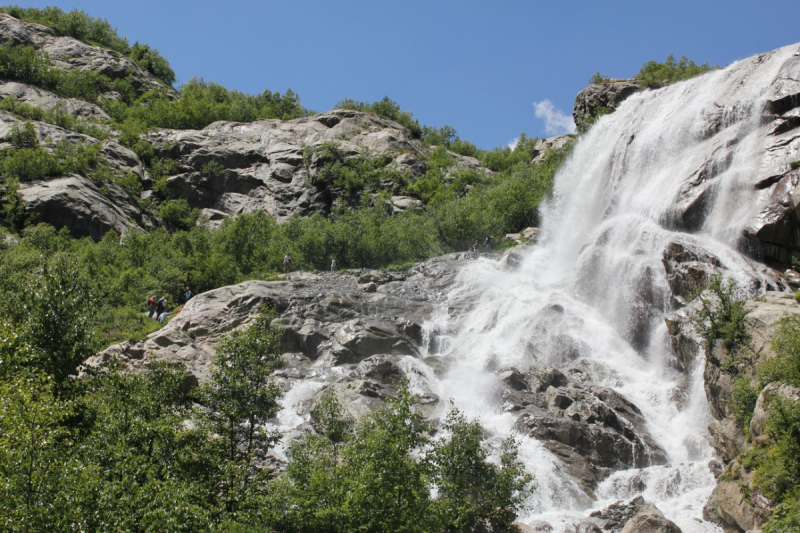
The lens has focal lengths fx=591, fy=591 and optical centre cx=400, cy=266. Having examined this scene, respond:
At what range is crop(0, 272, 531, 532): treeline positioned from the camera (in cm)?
1279

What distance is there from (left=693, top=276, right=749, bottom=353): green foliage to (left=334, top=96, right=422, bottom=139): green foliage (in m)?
80.3

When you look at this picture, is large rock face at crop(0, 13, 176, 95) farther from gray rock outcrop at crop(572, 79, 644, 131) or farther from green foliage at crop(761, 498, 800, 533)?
green foliage at crop(761, 498, 800, 533)

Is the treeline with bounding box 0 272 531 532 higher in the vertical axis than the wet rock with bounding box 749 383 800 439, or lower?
lower

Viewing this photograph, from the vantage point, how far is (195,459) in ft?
53.7

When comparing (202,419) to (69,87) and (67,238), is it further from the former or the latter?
(69,87)

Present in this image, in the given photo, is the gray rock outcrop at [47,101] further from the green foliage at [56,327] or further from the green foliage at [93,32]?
the green foliage at [56,327]

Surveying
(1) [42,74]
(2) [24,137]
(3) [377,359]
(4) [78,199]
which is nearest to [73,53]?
(1) [42,74]

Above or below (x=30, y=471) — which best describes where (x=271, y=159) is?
above

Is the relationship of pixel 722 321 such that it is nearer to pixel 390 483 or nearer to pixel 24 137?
pixel 390 483

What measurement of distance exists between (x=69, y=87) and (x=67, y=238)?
→ 41424 mm

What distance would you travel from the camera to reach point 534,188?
6219cm

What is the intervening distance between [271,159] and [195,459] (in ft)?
222

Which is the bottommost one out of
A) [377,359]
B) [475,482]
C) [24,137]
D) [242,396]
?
[475,482]

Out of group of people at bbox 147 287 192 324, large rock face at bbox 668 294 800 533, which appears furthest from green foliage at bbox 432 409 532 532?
group of people at bbox 147 287 192 324
